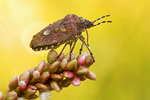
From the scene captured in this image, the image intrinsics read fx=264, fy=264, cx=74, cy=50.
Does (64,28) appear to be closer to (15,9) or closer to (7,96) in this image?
(7,96)

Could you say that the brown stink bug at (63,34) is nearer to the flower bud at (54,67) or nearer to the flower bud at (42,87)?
the flower bud at (54,67)

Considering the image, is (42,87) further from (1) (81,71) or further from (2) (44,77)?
(1) (81,71)

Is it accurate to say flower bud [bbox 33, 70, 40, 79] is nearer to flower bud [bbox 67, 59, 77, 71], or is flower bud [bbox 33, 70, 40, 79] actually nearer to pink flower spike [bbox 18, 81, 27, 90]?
pink flower spike [bbox 18, 81, 27, 90]

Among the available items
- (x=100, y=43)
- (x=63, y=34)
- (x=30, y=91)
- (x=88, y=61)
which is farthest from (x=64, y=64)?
(x=100, y=43)

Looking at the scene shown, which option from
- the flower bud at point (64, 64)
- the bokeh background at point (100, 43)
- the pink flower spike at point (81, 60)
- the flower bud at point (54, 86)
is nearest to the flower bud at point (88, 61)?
the pink flower spike at point (81, 60)

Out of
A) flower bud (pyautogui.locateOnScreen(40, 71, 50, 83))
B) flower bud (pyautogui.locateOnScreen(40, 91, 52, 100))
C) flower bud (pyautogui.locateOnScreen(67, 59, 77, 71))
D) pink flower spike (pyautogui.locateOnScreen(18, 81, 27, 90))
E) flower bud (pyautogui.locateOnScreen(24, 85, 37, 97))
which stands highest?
flower bud (pyautogui.locateOnScreen(67, 59, 77, 71))

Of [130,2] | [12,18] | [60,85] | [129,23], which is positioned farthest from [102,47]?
[60,85]

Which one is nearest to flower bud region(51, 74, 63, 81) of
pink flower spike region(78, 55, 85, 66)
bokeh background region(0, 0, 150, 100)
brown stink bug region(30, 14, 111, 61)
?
pink flower spike region(78, 55, 85, 66)

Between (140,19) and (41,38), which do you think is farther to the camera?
(140,19)
